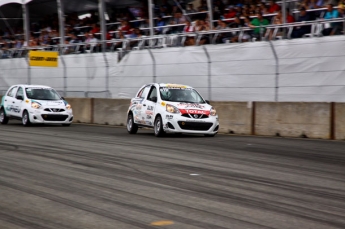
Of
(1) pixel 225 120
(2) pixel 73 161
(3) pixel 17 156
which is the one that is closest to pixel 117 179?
(2) pixel 73 161

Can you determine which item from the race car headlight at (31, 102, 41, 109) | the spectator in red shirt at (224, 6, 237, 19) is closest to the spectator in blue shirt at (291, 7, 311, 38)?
the spectator in red shirt at (224, 6, 237, 19)

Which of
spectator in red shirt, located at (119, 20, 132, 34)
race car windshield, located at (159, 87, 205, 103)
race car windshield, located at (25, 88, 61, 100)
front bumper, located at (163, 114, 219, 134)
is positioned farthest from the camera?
spectator in red shirt, located at (119, 20, 132, 34)

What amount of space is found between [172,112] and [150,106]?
3.68 ft

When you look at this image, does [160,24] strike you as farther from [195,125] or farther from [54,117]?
[195,125]

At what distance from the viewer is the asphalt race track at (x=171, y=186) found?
21.7 feet

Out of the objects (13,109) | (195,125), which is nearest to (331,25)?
(195,125)

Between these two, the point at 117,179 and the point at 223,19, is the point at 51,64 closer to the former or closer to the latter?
the point at 223,19

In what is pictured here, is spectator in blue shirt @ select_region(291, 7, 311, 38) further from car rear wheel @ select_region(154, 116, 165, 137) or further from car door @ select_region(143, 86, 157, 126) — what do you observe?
car rear wheel @ select_region(154, 116, 165, 137)

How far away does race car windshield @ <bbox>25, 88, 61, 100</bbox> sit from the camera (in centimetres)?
2420

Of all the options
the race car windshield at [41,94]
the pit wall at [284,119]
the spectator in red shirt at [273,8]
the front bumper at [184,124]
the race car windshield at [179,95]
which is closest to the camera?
the pit wall at [284,119]

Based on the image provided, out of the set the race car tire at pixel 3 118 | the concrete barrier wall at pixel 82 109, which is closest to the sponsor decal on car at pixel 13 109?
the race car tire at pixel 3 118

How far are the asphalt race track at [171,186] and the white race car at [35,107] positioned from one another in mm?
8022

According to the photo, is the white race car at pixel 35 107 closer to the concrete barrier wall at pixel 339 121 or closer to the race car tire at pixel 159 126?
the race car tire at pixel 159 126

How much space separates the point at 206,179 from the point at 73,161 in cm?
312
